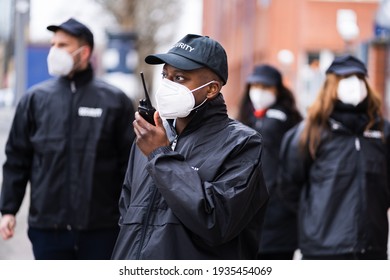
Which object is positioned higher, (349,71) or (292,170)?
(349,71)

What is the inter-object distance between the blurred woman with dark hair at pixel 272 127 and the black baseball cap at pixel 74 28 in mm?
1938

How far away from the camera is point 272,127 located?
749cm

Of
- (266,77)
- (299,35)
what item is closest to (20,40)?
(266,77)

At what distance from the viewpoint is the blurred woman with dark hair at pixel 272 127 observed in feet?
23.5

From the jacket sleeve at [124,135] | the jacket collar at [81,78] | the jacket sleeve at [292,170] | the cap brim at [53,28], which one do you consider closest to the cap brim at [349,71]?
the jacket sleeve at [292,170]

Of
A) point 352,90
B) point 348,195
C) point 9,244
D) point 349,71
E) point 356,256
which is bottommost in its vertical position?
point 9,244

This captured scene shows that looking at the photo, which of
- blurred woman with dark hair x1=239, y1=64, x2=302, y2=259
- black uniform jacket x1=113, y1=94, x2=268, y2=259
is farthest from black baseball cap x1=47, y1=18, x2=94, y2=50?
black uniform jacket x1=113, y1=94, x2=268, y2=259

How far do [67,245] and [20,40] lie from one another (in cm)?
505

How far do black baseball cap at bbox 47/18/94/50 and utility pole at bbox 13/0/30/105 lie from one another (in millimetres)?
4032

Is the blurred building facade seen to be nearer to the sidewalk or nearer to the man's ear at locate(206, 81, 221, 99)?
the sidewalk

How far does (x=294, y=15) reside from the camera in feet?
119

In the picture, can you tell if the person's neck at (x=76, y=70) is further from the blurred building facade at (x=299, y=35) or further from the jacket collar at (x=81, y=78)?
the blurred building facade at (x=299, y=35)

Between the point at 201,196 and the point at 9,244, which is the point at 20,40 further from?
the point at 201,196
